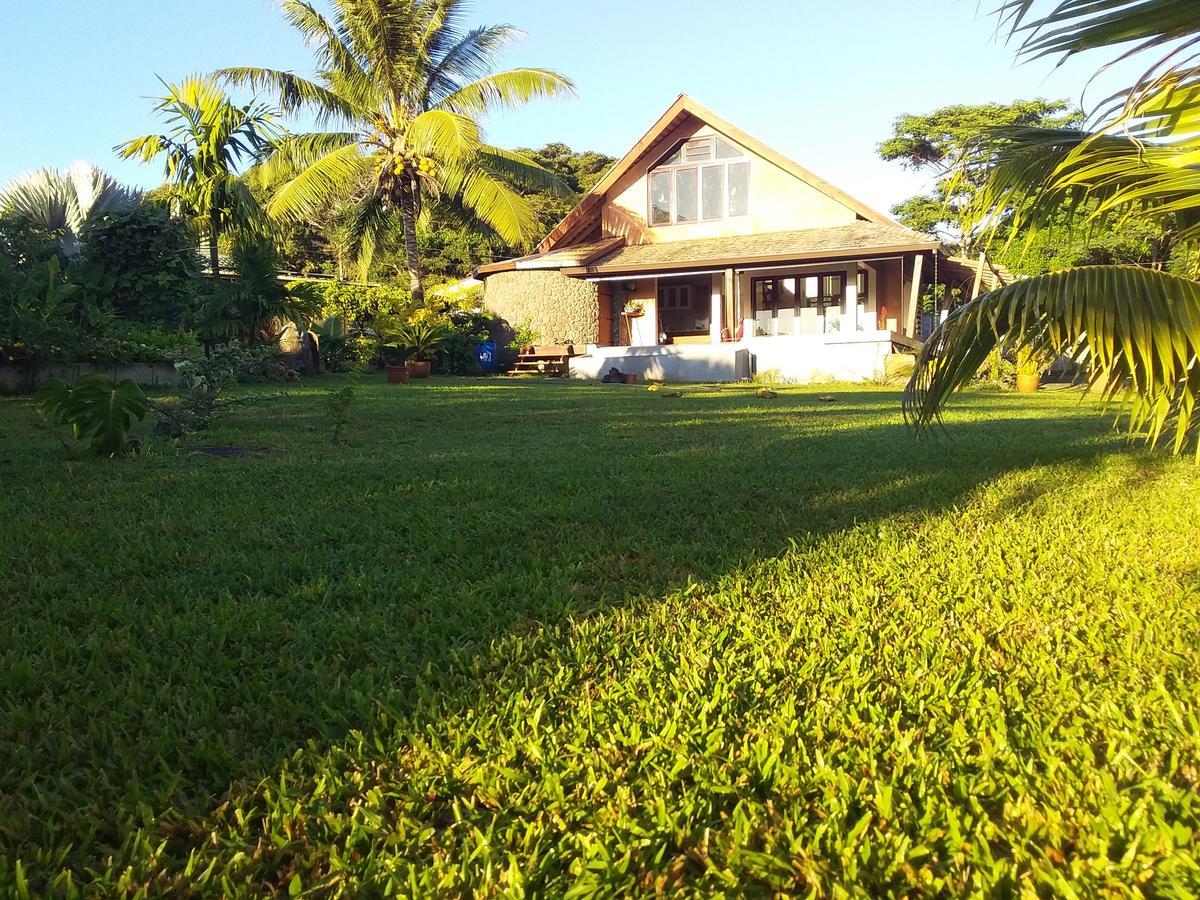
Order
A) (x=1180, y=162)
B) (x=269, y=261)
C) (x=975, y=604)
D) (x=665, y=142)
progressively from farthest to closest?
1. (x=665, y=142)
2. (x=269, y=261)
3. (x=1180, y=162)
4. (x=975, y=604)

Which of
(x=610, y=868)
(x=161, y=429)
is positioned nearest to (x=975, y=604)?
(x=610, y=868)

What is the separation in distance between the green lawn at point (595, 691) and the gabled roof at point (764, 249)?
14072 mm

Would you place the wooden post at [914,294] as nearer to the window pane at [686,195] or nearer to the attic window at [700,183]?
the attic window at [700,183]

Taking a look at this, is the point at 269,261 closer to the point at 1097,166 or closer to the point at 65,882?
the point at 1097,166

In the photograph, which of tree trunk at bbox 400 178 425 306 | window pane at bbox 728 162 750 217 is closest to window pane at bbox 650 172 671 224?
window pane at bbox 728 162 750 217

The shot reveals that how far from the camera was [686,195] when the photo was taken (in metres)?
21.6

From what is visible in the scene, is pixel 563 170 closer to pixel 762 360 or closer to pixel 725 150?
pixel 725 150

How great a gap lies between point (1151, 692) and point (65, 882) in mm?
2551

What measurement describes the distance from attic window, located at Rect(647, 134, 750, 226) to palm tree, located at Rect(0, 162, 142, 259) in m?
12.0

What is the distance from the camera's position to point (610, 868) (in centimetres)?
162

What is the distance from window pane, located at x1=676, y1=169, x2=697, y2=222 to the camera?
21516 millimetres

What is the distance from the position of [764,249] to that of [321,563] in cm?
1705

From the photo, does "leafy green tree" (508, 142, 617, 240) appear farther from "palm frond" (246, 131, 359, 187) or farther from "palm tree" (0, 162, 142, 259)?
Result: "palm tree" (0, 162, 142, 259)

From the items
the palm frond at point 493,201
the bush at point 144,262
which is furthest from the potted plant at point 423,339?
the bush at point 144,262
